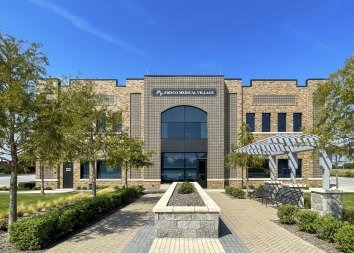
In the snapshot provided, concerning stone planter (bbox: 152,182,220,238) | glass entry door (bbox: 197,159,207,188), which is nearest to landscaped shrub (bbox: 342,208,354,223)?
stone planter (bbox: 152,182,220,238)

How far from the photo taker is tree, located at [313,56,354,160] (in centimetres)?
923

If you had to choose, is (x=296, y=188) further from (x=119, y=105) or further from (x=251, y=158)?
(x=119, y=105)

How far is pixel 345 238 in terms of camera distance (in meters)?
8.40

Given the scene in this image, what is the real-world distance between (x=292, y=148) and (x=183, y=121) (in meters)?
14.8

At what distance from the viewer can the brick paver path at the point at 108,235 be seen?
898cm

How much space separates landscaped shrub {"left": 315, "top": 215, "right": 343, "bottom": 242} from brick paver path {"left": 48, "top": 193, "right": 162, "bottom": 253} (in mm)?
5053

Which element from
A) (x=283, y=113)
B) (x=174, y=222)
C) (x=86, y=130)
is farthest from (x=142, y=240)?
(x=283, y=113)

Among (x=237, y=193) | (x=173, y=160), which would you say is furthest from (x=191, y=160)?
(x=237, y=193)

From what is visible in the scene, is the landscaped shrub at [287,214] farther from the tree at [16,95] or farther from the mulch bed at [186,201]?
the tree at [16,95]

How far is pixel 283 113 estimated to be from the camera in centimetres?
3422

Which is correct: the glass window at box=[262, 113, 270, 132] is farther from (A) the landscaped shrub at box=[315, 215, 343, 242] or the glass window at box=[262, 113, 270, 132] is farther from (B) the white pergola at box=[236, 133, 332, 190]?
(A) the landscaped shrub at box=[315, 215, 343, 242]

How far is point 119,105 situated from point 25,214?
785 inches

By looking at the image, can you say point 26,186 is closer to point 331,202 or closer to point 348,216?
point 331,202

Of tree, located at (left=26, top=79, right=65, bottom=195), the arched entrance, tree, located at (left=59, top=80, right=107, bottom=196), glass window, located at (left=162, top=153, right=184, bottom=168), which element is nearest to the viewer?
tree, located at (left=26, top=79, right=65, bottom=195)
